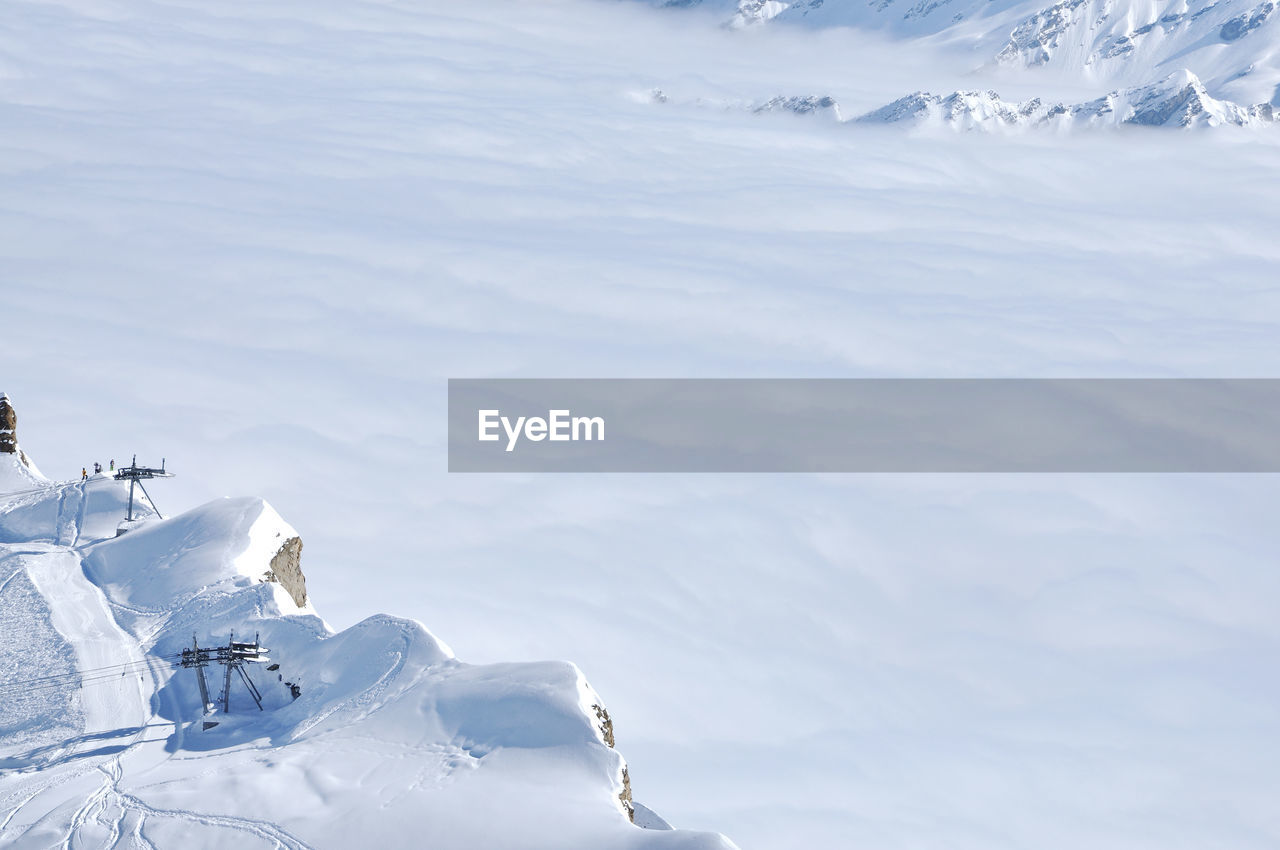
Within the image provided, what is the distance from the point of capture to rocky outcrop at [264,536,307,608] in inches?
2512

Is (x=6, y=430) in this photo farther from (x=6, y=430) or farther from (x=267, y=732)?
(x=267, y=732)

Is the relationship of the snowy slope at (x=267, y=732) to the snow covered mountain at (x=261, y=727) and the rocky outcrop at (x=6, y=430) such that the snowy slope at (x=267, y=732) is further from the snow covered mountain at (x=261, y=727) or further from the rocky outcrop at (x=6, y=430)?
the rocky outcrop at (x=6, y=430)

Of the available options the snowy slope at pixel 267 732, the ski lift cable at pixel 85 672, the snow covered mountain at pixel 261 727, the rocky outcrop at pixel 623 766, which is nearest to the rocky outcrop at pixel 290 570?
the snow covered mountain at pixel 261 727

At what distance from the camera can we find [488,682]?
49.2 m

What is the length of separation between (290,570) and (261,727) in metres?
17.0

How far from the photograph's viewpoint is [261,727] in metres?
49.9

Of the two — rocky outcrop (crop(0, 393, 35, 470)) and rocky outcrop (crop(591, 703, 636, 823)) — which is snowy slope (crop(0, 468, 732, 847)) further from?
rocky outcrop (crop(0, 393, 35, 470))

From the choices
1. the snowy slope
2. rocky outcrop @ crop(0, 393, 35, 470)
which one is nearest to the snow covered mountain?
the snowy slope

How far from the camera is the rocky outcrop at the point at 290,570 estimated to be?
209 feet

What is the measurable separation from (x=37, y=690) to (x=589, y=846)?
27688mm

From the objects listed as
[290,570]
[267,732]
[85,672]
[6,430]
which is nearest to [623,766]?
[267,732]

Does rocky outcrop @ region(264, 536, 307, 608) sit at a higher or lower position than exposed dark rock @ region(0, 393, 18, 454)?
lower

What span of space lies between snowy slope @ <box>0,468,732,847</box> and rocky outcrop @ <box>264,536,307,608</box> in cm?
151

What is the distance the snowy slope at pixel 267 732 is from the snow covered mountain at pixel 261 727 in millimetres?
87
